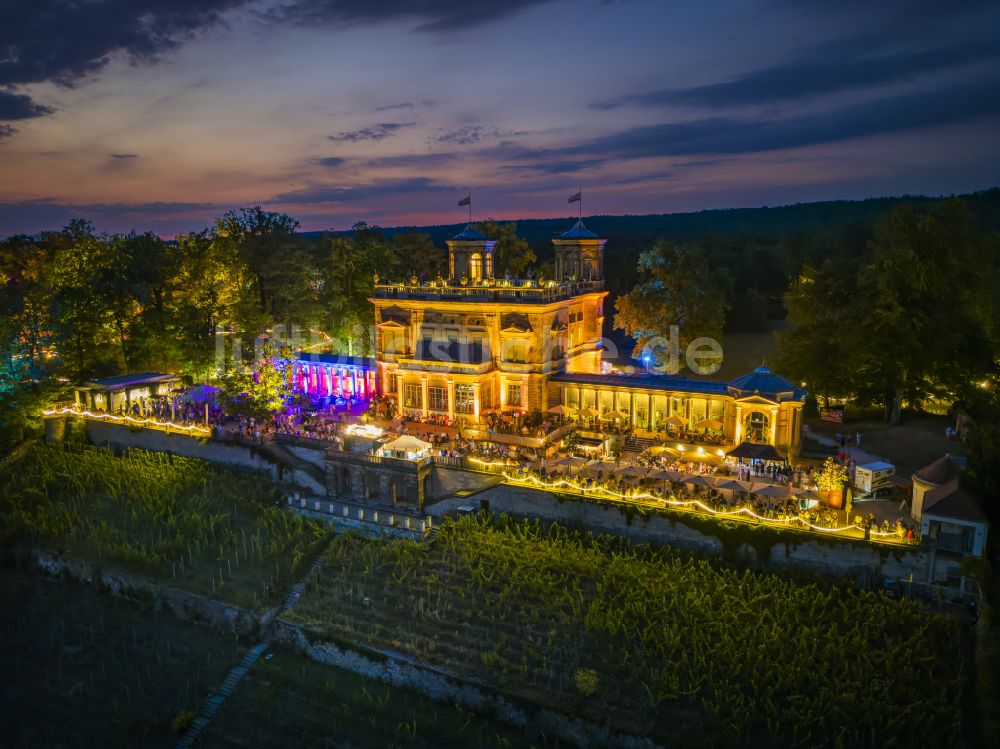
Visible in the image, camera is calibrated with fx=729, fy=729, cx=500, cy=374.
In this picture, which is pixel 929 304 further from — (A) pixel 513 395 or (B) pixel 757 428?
(A) pixel 513 395

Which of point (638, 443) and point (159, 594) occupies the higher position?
point (638, 443)

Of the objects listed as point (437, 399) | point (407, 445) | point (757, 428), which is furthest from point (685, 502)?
point (437, 399)

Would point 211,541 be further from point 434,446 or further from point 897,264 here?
point 897,264

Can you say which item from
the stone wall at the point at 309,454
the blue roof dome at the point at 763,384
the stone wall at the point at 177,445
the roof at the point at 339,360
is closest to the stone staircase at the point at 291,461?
the stone wall at the point at 309,454

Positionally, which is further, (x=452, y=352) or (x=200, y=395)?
(x=200, y=395)

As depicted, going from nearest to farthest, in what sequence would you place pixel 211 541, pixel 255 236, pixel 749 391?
1. pixel 211 541
2. pixel 749 391
3. pixel 255 236

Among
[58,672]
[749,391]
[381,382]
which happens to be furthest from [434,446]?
[58,672]

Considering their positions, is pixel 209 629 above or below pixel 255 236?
below

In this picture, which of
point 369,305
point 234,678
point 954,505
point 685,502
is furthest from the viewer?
point 369,305
